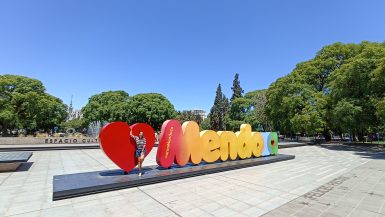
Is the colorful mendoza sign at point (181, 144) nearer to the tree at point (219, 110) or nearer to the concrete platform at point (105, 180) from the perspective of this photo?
the concrete platform at point (105, 180)

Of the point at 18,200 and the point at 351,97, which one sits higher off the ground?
the point at 351,97

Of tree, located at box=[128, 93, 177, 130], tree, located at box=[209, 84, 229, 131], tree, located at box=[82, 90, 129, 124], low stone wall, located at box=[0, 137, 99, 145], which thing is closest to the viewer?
low stone wall, located at box=[0, 137, 99, 145]

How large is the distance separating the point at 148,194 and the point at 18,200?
3621 millimetres

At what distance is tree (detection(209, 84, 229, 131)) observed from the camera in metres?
75.4

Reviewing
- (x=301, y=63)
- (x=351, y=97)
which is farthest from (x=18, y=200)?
(x=301, y=63)

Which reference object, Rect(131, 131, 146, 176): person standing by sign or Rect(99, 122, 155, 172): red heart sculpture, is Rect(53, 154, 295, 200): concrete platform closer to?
Rect(99, 122, 155, 172): red heart sculpture

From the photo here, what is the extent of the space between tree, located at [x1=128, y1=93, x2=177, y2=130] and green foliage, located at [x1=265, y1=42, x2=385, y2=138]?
22406 millimetres

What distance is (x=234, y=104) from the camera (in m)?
57.3

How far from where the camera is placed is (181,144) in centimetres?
1083

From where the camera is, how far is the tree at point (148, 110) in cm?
5091

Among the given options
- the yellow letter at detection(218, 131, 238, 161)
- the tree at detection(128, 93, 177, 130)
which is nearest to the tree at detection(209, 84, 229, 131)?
the tree at detection(128, 93, 177, 130)

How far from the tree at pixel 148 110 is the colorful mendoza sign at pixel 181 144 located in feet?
123

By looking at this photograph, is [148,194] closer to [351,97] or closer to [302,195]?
[302,195]

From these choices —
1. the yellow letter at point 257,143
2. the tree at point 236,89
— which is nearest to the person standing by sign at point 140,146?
the yellow letter at point 257,143
